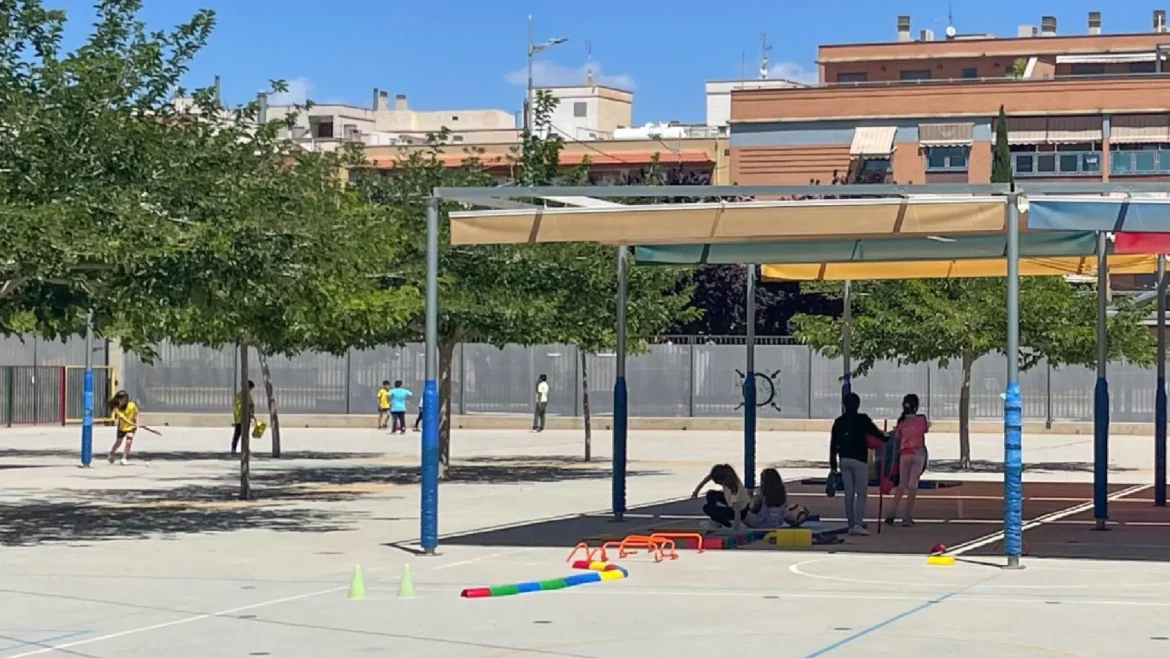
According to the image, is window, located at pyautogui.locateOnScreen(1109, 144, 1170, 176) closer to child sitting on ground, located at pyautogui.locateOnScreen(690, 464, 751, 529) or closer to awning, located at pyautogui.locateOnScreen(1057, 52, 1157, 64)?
awning, located at pyautogui.locateOnScreen(1057, 52, 1157, 64)

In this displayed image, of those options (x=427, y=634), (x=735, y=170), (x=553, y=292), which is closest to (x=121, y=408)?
(x=553, y=292)

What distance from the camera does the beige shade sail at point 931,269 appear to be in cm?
2723

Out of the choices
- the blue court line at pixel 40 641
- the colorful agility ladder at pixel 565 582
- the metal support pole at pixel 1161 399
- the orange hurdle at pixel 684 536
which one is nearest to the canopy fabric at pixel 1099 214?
the orange hurdle at pixel 684 536

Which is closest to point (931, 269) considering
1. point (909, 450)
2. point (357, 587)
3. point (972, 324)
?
point (909, 450)

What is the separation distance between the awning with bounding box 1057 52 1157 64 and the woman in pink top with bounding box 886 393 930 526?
9391cm

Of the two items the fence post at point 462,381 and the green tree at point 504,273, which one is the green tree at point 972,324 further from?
the fence post at point 462,381

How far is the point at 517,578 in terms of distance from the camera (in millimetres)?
17641

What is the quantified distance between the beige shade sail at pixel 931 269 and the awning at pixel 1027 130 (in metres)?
56.3

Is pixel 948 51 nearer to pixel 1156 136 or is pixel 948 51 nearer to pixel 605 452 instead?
pixel 1156 136

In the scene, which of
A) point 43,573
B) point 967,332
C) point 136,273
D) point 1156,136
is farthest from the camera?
point 1156,136

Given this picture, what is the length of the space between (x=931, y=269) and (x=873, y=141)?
5747 centimetres

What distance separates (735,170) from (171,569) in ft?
231

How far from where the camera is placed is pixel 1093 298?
125 feet

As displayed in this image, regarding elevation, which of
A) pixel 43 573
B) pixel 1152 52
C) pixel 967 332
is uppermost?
pixel 1152 52
